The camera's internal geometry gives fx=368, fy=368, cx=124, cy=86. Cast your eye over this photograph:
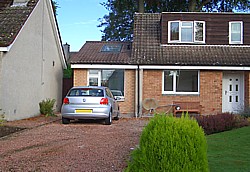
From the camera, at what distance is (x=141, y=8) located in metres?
34.5

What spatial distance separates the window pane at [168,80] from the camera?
19844 millimetres

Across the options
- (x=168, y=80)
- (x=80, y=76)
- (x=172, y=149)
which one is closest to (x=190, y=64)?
(x=168, y=80)

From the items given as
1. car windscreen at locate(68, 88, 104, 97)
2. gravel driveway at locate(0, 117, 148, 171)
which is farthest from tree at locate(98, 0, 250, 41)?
gravel driveway at locate(0, 117, 148, 171)

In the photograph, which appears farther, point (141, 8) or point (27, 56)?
point (141, 8)

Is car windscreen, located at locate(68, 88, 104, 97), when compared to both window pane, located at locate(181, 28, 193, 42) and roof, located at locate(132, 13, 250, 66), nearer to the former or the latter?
roof, located at locate(132, 13, 250, 66)

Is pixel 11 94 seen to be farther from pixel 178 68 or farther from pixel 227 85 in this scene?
pixel 227 85

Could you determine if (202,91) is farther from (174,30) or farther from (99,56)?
(99,56)

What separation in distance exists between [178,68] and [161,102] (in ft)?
6.62

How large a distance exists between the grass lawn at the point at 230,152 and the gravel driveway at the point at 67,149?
1770mm

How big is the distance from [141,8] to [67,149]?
2741 centimetres

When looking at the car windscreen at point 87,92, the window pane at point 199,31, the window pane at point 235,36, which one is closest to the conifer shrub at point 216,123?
the car windscreen at point 87,92

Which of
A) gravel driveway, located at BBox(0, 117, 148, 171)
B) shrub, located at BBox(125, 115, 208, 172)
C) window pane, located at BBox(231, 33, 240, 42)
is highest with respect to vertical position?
window pane, located at BBox(231, 33, 240, 42)

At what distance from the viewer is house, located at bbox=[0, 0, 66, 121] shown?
14.6m

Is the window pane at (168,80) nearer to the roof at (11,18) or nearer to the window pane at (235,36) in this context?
the window pane at (235,36)
